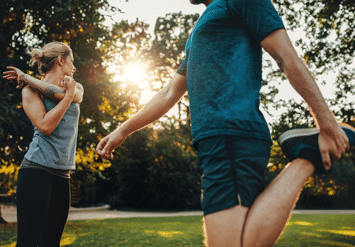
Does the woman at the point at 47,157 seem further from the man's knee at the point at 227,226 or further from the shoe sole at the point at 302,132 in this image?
the shoe sole at the point at 302,132

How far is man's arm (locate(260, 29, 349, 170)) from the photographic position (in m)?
1.25

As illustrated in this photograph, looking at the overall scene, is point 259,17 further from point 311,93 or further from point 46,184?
point 46,184

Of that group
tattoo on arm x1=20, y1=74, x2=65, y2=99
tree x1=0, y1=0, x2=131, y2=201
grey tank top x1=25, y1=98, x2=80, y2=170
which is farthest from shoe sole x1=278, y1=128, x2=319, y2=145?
tree x1=0, y1=0, x2=131, y2=201

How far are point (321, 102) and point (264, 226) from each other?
21.3 inches

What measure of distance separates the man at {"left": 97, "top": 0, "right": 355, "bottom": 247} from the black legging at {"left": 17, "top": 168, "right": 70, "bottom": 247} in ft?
4.37

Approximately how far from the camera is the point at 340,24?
35.5ft

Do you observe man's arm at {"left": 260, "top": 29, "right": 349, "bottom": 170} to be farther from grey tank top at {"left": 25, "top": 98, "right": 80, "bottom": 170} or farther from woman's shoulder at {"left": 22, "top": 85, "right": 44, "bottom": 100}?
woman's shoulder at {"left": 22, "top": 85, "right": 44, "bottom": 100}

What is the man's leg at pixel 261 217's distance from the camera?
4.04ft

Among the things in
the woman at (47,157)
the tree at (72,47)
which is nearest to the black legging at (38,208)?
the woman at (47,157)

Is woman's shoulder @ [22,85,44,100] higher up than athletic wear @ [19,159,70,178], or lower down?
higher up

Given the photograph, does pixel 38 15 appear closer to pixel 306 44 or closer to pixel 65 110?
pixel 306 44

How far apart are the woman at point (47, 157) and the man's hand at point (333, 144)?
182 centimetres

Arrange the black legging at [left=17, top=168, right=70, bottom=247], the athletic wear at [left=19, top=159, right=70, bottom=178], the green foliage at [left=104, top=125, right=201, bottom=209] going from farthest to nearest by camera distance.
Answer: the green foliage at [left=104, top=125, right=201, bottom=209], the athletic wear at [left=19, top=159, right=70, bottom=178], the black legging at [left=17, top=168, right=70, bottom=247]

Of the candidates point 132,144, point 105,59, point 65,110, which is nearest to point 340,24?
point 105,59
